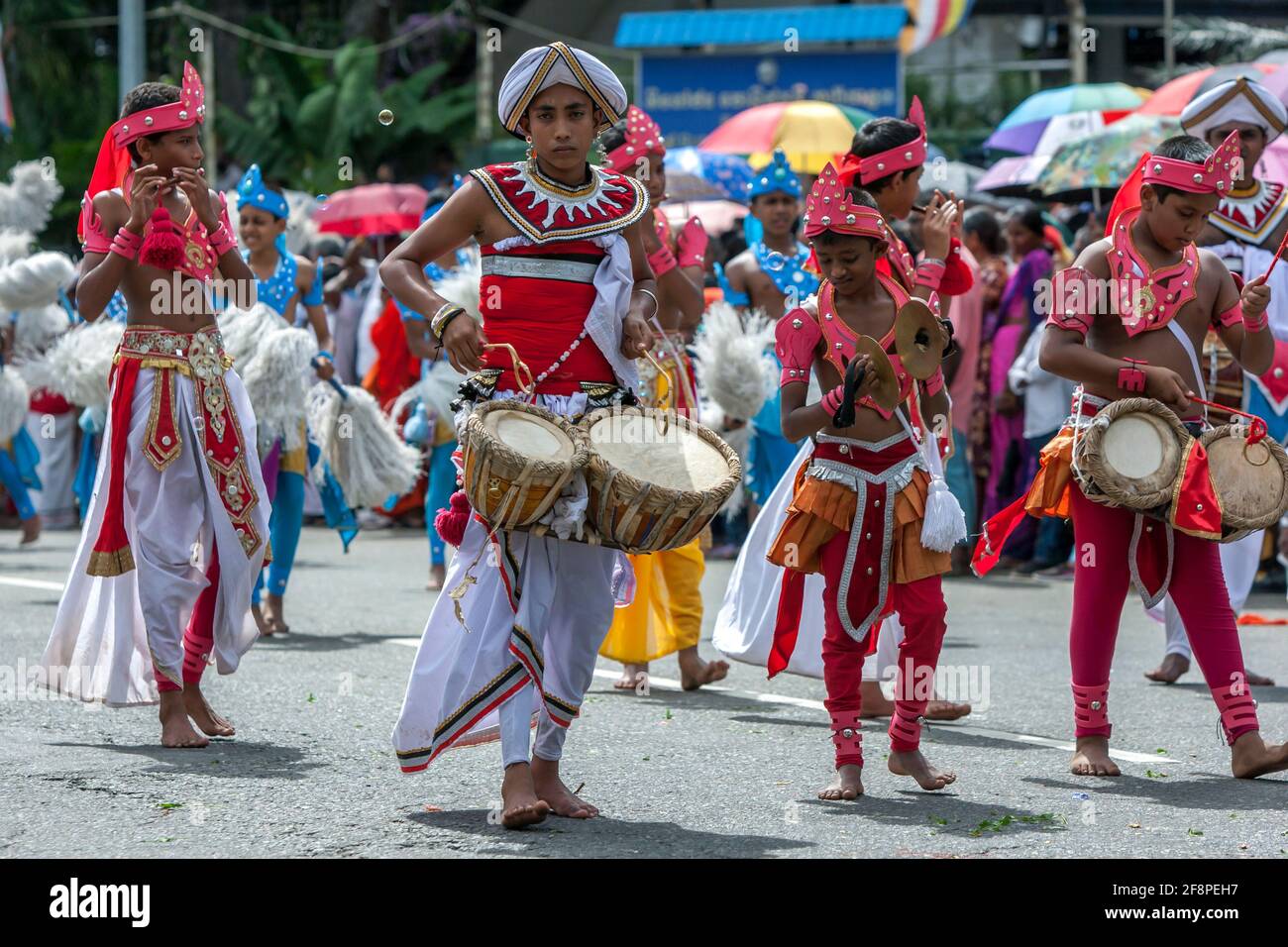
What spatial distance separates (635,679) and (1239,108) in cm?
339

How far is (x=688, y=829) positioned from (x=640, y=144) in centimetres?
369

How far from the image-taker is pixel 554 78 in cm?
552

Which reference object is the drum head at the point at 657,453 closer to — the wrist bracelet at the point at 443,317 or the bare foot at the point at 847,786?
the wrist bracelet at the point at 443,317

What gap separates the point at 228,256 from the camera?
700 cm

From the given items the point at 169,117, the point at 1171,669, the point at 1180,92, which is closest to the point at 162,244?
the point at 169,117

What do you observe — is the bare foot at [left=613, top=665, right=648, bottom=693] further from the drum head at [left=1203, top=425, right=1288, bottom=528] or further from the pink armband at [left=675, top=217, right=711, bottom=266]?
the drum head at [left=1203, top=425, right=1288, bottom=528]

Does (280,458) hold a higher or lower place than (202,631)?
higher

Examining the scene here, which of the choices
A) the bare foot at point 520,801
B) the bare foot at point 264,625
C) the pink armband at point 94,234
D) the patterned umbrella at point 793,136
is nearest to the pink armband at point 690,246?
the pink armband at point 94,234

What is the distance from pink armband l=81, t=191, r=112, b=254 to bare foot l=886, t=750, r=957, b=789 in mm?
2991

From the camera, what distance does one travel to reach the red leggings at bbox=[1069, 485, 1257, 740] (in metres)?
6.29

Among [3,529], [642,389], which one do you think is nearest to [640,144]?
[642,389]

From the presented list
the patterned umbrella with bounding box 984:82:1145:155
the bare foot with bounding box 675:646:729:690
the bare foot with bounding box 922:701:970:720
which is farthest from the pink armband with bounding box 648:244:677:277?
the patterned umbrella with bounding box 984:82:1145:155

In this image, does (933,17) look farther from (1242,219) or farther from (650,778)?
(650,778)

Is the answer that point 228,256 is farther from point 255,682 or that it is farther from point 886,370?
point 886,370
